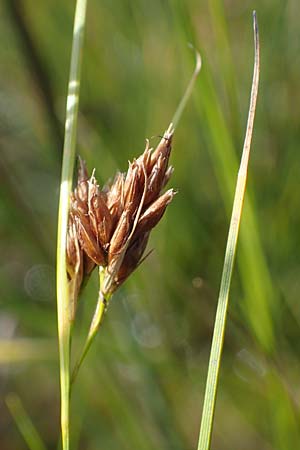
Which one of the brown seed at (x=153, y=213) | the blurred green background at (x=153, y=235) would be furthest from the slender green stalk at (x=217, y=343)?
the blurred green background at (x=153, y=235)

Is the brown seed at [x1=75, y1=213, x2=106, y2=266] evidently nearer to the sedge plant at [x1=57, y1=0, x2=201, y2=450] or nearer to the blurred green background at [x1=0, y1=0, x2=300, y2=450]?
the sedge plant at [x1=57, y1=0, x2=201, y2=450]

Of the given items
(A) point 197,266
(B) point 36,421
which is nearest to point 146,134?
(A) point 197,266

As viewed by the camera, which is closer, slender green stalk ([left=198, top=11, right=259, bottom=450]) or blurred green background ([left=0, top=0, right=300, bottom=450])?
slender green stalk ([left=198, top=11, right=259, bottom=450])

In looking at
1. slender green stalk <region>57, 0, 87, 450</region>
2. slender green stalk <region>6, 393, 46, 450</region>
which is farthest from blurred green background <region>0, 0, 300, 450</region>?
slender green stalk <region>57, 0, 87, 450</region>

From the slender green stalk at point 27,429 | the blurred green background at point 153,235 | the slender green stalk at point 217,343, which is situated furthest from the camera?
the blurred green background at point 153,235

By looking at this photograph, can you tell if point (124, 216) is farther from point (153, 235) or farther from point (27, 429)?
point (153, 235)

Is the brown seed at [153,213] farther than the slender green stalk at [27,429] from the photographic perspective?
No

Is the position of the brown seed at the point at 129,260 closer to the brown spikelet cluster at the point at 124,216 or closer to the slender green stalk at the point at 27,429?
the brown spikelet cluster at the point at 124,216
